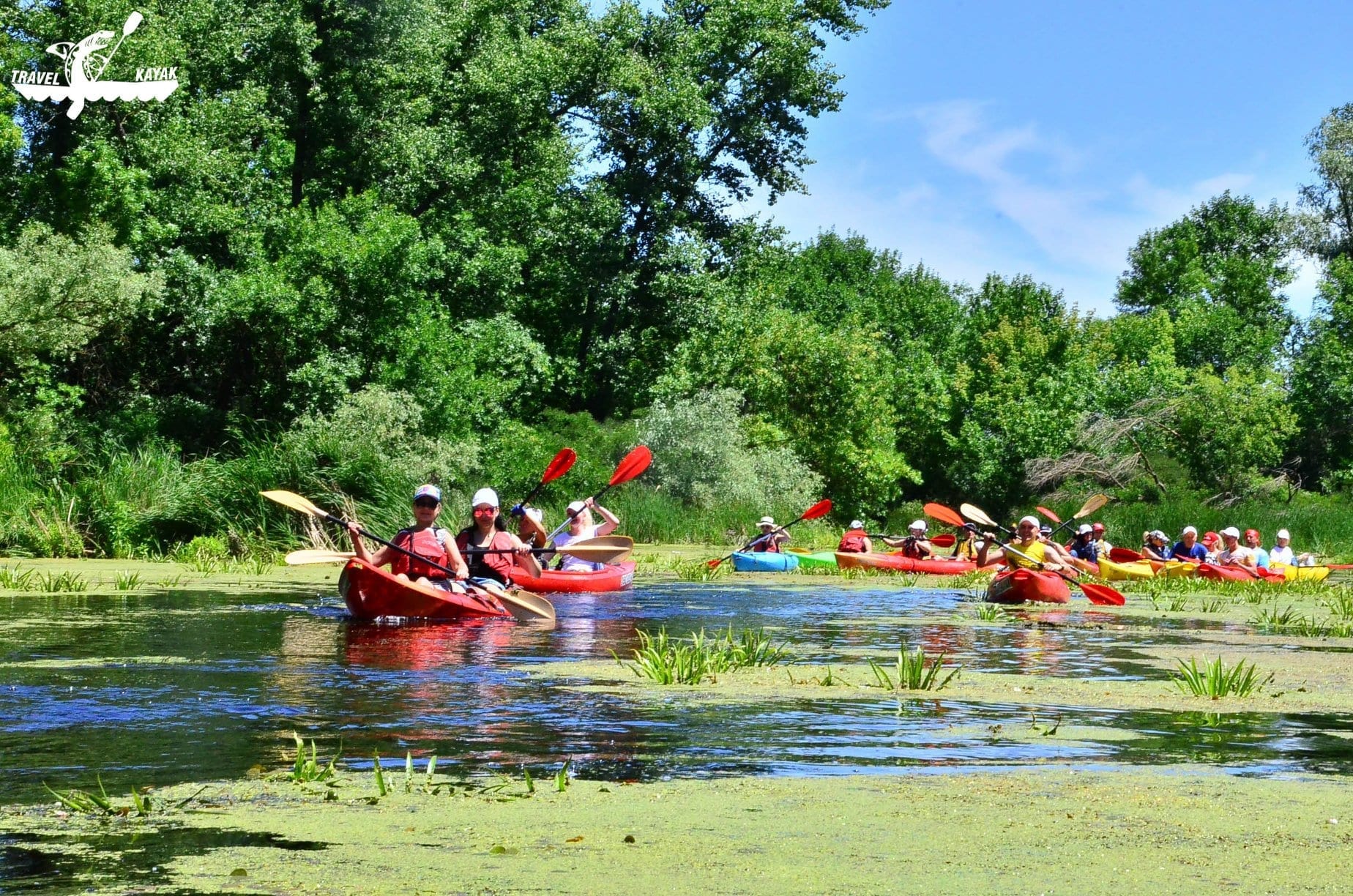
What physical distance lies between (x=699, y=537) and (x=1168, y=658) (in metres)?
21.0

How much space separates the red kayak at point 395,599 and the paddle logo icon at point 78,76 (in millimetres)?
17770

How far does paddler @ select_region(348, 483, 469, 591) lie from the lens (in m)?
13.0

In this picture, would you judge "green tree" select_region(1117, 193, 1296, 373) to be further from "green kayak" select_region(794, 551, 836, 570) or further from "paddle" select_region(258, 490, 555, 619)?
"paddle" select_region(258, 490, 555, 619)

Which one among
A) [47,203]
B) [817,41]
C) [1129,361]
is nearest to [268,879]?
[47,203]

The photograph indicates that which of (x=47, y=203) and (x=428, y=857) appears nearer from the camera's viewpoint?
(x=428, y=857)

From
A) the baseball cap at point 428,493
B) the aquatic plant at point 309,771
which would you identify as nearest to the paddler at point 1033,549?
the baseball cap at point 428,493

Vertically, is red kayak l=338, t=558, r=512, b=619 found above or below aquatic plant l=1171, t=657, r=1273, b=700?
above

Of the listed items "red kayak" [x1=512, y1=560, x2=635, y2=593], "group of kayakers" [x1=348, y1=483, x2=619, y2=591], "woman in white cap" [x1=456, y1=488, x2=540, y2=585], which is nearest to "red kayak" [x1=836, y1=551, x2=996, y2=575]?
"red kayak" [x1=512, y1=560, x2=635, y2=593]

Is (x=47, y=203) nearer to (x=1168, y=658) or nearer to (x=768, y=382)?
(x=768, y=382)

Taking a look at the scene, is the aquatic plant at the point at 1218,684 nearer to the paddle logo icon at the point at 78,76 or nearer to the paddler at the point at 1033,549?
the paddler at the point at 1033,549

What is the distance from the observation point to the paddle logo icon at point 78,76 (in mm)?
27312

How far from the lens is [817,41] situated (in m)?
38.9

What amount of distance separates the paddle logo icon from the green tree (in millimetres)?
35965

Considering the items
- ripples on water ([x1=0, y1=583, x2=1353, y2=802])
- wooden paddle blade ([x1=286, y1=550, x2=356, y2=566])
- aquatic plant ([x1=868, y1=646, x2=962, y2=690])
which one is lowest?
ripples on water ([x1=0, y1=583, x2=1353, y2=802])
